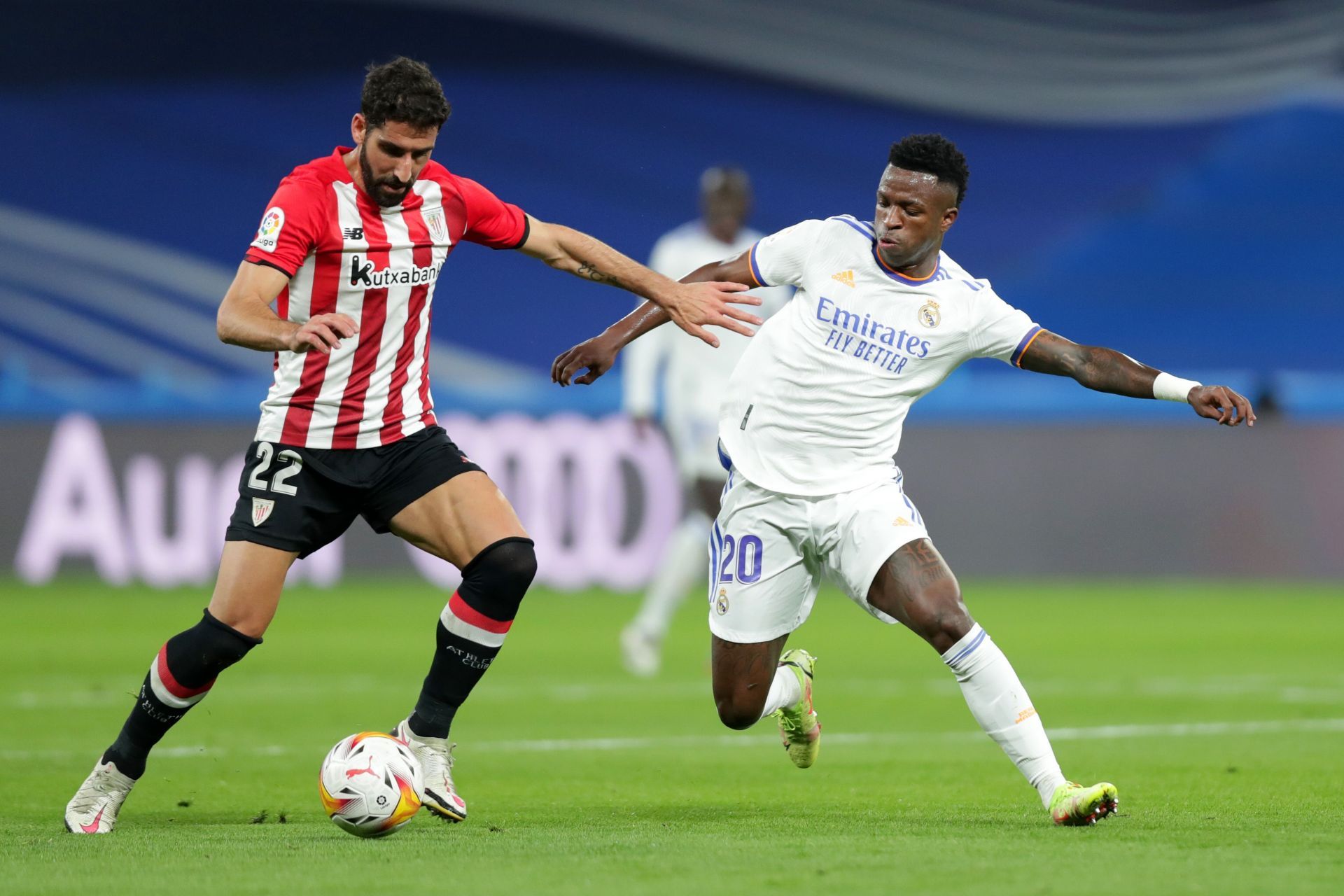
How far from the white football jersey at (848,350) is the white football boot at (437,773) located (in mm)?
1365

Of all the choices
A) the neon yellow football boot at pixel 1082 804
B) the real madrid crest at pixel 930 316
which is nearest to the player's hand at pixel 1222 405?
the real madrid crest at pixel 930 316

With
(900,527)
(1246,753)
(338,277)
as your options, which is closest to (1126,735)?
(1246,753)

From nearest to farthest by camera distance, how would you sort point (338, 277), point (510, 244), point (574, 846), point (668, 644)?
point (574, 846) → point (338, 277) → point (510, 244) → point (668, 644)

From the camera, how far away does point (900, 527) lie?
6.09 m

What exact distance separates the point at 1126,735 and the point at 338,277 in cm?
413

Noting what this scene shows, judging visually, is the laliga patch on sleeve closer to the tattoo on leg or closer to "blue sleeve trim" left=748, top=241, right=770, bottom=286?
"blue sleeve trim" left=748, top=241, right=770, bottom=286

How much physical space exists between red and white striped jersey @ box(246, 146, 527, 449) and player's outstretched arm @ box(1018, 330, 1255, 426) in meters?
1.76

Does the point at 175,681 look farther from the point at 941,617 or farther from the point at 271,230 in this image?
the point at 941,617

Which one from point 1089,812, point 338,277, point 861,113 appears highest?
point 861,113

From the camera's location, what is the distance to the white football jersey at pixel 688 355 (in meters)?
11.1

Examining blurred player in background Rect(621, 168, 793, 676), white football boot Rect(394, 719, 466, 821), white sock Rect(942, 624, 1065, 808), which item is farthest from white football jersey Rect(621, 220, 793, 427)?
white sock Rect(942, 624, 1065, 808)

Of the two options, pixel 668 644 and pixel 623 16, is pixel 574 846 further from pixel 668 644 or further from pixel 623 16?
pixel 623 16

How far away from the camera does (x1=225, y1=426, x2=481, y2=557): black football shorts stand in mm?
5977

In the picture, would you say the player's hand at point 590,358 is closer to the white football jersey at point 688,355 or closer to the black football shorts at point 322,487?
the black football shorts at point 322,487
